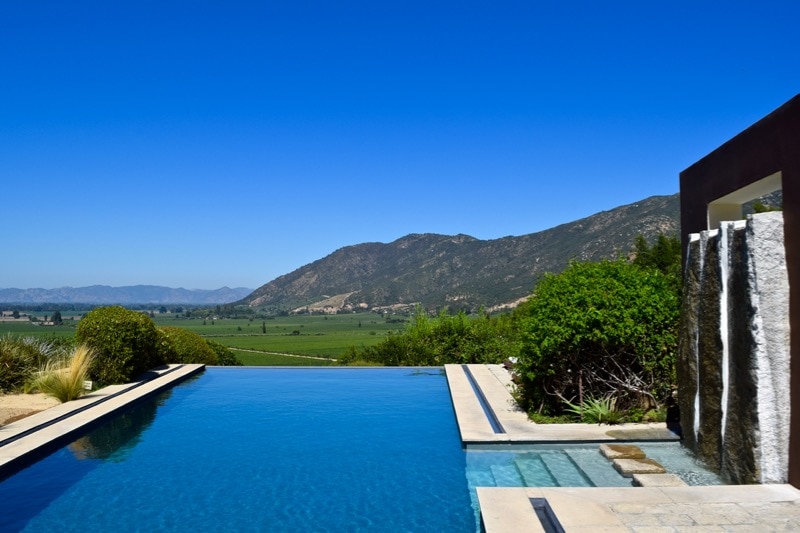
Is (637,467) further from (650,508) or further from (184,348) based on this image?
(184,348)

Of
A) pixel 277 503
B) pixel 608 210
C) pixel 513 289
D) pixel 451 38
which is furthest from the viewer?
pixel 608 210

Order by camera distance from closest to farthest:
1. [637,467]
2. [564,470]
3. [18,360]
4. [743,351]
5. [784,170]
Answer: [784,170], [743,351], [637,467], [564,470], [18,360]

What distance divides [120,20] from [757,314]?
14.7 meters

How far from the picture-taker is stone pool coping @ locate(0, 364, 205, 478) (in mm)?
7290

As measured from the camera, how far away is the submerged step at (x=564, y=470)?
6128 millimetres

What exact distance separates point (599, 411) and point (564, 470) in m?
1.83

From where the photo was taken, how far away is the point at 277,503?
6.09 meters

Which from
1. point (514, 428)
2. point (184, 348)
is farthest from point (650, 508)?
point (184, 348)

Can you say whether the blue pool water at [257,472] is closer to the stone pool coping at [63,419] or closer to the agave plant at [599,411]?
the stone pool coping at [63,419]

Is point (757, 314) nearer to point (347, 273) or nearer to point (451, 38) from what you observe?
point (451, 38)

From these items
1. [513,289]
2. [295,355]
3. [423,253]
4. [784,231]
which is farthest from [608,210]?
[784,231]

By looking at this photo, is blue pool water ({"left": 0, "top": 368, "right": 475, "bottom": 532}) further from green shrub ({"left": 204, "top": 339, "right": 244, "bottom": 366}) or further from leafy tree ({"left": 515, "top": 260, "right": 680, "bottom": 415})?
green shrub ({"left": 204, "top": 339, "right": 244, "bottom": 366})

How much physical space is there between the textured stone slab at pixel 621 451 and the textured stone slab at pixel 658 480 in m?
0.76

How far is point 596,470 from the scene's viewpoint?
6391 mm
